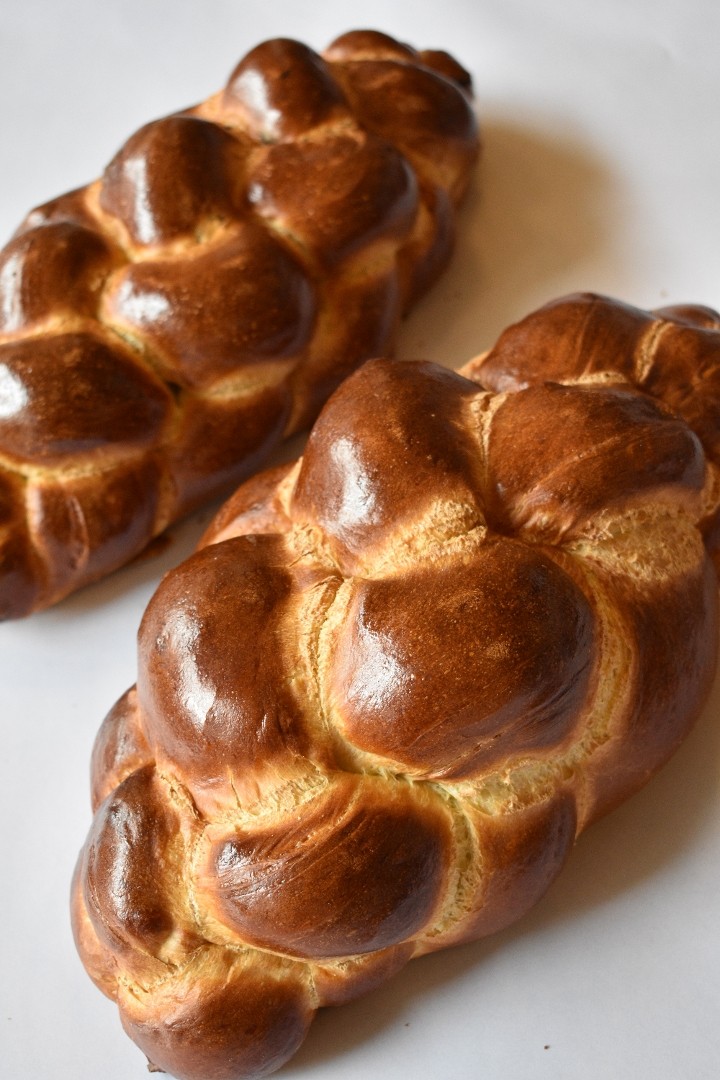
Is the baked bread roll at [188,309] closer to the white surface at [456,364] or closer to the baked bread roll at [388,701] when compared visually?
the white surface at [456,364]

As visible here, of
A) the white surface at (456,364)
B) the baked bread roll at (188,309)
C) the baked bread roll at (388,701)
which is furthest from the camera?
the baked bread roll at (188,309)

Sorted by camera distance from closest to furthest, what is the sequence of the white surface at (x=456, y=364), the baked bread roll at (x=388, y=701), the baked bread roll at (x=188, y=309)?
the baked bread roll at (x=388, y=701) → the white surface at (x=456, y=364) → the baked bread roll at (x=188, y=309)

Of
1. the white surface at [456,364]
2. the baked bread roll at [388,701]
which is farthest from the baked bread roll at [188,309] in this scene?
the baked bread roll at [388,701]

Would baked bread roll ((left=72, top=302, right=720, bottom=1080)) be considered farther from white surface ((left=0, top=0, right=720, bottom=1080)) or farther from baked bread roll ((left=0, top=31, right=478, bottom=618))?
baked bread roll ((left=0, top=31, right=478, bottom=618))

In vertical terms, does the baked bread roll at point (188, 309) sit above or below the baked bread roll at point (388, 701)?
above

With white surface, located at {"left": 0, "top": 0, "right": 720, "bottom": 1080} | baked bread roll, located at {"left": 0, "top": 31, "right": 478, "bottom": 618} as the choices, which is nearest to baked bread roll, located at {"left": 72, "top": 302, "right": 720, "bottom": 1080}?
white surface, located at {"left": 0, "top": 0, "right": 720, "bottom": 1080}

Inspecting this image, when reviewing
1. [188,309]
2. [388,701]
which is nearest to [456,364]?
[188,309]

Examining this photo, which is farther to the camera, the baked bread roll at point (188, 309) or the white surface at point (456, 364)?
the baked bread roll at point (188, 309)
